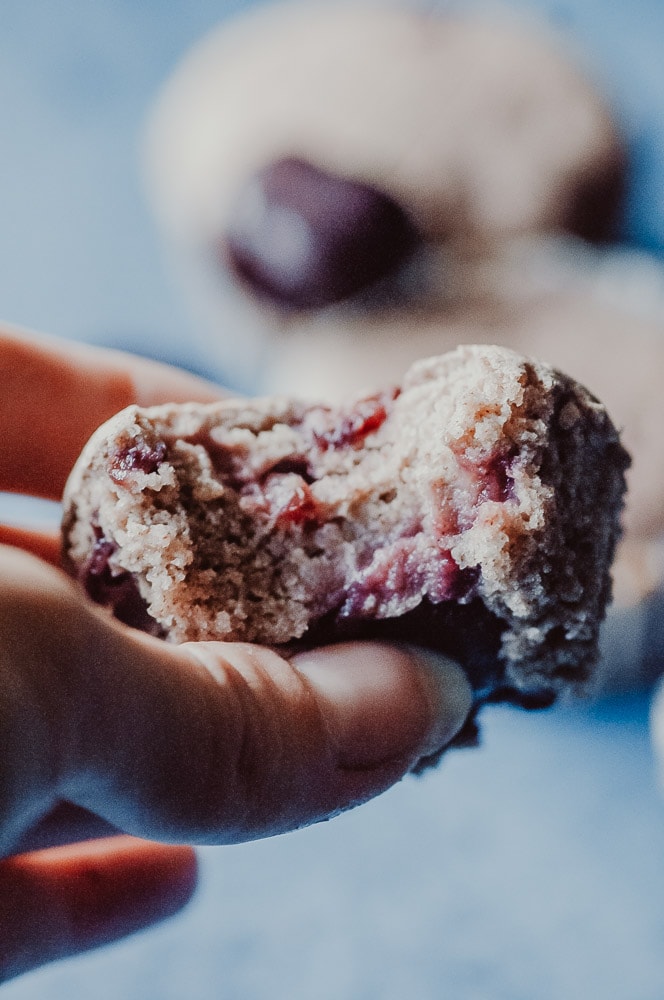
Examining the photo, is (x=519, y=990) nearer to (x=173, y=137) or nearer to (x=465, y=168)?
(x=465, y=168)

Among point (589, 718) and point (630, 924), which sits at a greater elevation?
point (589, 718)

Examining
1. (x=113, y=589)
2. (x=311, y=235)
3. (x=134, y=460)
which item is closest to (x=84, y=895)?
(x=113, y=589)

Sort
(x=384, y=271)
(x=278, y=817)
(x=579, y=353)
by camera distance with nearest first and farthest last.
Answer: (x=278, y=817) → (x=579, y=353) → (x=384, y=271)

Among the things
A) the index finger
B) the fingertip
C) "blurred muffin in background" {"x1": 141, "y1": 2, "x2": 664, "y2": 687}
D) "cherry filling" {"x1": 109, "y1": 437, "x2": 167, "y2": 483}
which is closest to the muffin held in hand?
"cherry filling" {"x1": 109, "y1": 437, "x2": 167, "y2": 483}

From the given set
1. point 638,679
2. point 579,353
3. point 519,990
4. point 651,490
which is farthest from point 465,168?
point 519,990

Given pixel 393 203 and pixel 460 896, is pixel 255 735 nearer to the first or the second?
pixel 460 896

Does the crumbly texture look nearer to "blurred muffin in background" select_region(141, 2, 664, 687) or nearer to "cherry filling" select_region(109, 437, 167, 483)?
"cherry filling" select_region(109, 437, 167, 483)

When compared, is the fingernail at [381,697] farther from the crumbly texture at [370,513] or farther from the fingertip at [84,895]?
the fingertip at [84,895]
